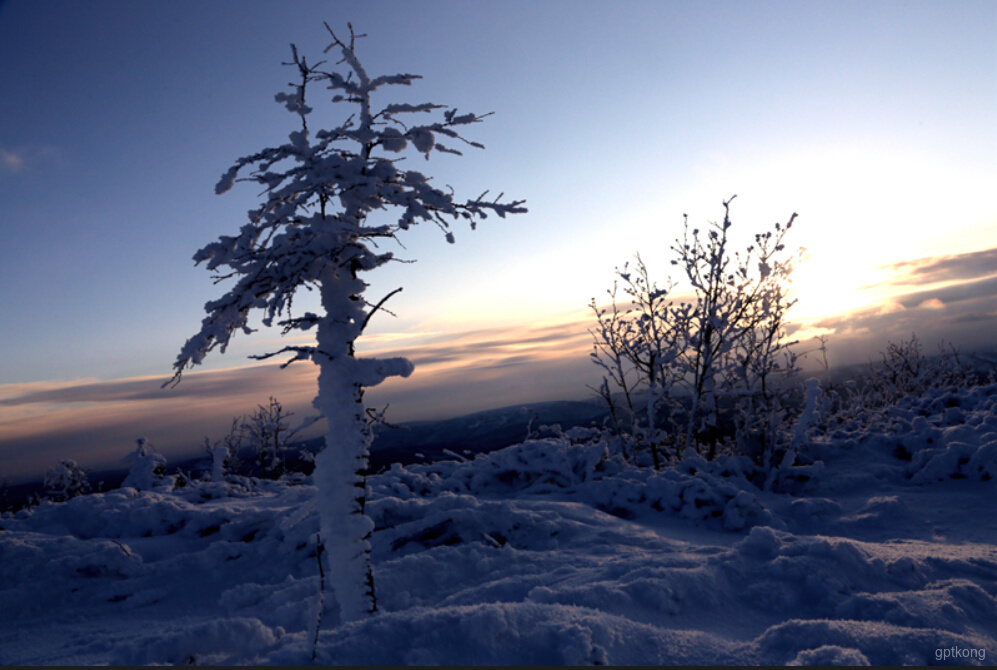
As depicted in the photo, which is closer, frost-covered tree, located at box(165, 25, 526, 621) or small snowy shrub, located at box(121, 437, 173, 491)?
frost-covered tree, located at box(165, 25, 526, 621)

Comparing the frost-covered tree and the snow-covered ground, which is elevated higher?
the frost-covered tree

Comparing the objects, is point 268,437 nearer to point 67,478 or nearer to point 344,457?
point 67,478

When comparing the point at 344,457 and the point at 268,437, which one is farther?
the point at 268,437

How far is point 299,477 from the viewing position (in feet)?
66.5

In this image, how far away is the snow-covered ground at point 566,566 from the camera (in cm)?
302

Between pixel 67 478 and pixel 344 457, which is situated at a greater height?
pixel 344 457

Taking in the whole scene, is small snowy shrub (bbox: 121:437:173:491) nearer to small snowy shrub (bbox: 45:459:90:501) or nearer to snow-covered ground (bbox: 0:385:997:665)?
snow-covered ground (bbox: 0:385:997:665)

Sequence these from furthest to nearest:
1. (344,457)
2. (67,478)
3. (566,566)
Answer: (67,478)
(566,566)
(344,457)

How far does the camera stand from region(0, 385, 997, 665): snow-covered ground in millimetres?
3016

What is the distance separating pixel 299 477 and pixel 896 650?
20.9 metres

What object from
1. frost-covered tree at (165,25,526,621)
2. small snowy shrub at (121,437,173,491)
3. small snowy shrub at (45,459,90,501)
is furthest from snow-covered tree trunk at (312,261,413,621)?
small snowy shrub at (45,459,90,501)

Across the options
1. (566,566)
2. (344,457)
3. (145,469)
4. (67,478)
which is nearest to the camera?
(344,457)

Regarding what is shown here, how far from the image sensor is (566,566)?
5.58 m

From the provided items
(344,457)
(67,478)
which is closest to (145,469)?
(344,457)
